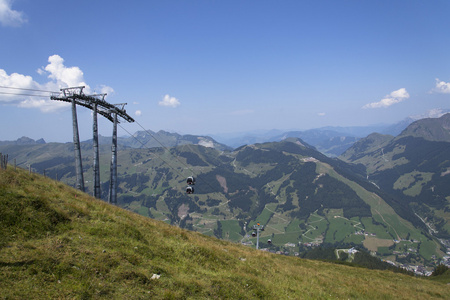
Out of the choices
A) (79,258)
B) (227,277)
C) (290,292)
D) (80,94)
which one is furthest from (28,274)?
(80,94)

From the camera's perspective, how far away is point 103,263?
12641 mm

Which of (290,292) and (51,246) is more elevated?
(51,246)

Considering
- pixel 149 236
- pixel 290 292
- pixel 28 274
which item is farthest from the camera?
pixel 149 236

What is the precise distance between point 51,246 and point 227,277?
1068 cm

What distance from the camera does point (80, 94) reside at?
43.8 metres

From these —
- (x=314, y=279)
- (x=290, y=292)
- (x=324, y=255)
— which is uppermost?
(x=290, y=292)

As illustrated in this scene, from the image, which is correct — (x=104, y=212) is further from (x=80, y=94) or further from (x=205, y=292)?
(x=80, y=94)

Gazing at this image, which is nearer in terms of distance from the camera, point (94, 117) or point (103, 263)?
point (103, 263)

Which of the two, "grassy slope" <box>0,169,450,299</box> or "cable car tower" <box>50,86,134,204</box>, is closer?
"grassy slope" <box>0,169,450,299</box>

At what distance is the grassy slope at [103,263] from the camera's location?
1070cm

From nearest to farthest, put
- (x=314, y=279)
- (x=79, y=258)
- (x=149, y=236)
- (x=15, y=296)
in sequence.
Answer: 1. (x=15, y=296)
2. (x=79, y=258)
3. (x=149, y=236)
4. (x=314, y=279)

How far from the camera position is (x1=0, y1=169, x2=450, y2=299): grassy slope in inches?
421

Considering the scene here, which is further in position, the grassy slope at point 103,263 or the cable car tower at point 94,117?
the cable car tower at point 94,117

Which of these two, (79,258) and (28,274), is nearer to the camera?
(28,274)
